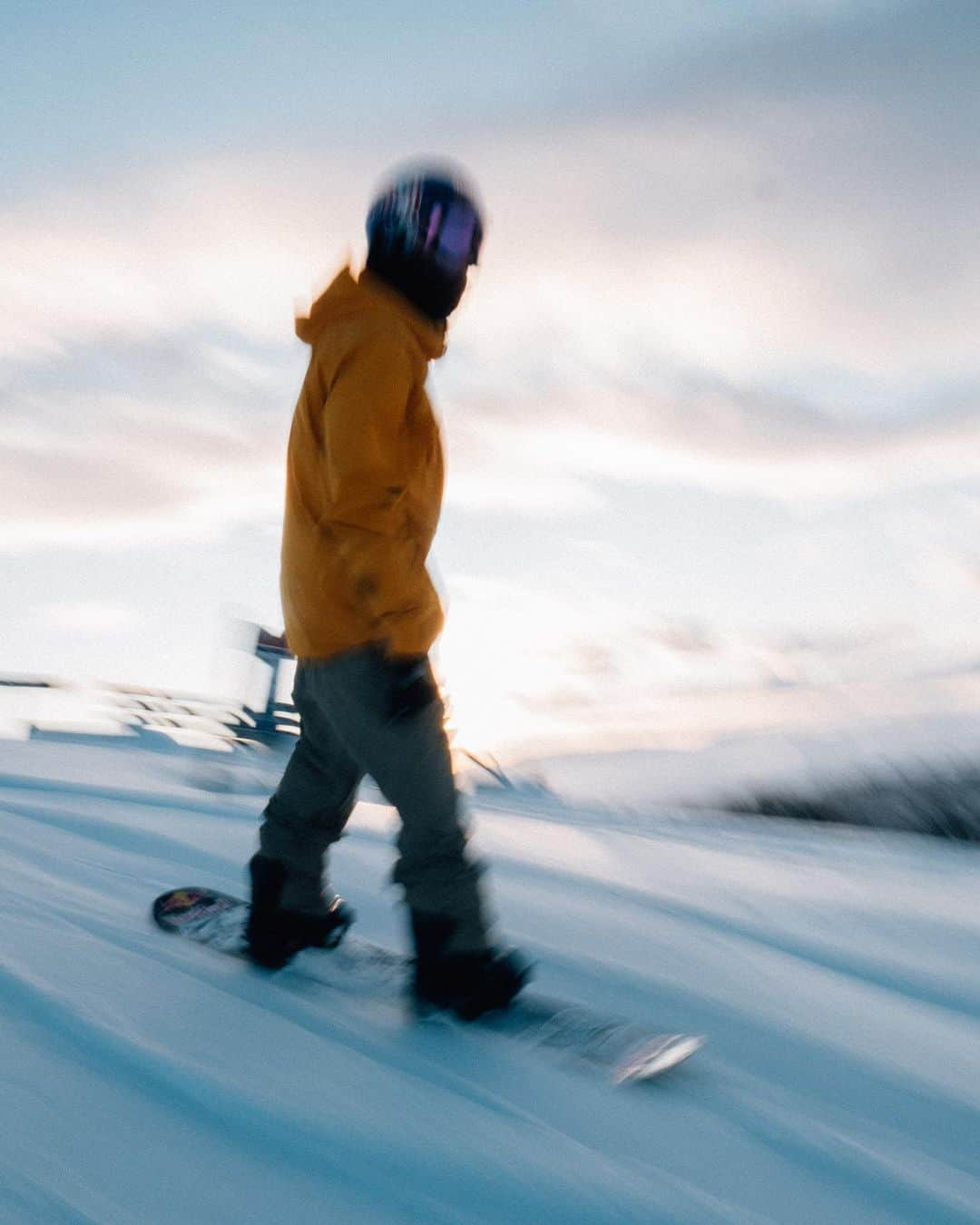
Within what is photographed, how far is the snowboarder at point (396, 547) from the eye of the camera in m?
2.05

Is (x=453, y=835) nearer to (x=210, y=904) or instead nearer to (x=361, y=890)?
(x=210, y=904)

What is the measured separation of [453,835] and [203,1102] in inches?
25.5

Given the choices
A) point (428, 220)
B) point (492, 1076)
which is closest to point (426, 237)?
point (428, 220)

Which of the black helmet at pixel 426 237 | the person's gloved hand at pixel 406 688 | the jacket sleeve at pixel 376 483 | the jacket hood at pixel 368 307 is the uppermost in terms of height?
the black helmet at pixel 426 237

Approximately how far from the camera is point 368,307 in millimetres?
2115

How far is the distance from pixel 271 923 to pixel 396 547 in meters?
0.92

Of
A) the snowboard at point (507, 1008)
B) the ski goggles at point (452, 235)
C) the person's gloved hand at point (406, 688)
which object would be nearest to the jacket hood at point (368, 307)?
the ski goggles at point (452, 235)

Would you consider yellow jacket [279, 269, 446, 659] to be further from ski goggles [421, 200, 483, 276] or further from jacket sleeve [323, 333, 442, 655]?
ski goggles [421, 200, 483, 276]

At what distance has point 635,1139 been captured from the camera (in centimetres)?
172

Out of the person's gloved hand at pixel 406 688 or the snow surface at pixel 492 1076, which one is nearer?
the snow surface at pixel 492 1076

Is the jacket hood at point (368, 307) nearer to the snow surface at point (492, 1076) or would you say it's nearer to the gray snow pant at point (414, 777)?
the gray snow pant at point (414, 777)

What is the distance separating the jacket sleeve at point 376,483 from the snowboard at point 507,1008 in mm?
748

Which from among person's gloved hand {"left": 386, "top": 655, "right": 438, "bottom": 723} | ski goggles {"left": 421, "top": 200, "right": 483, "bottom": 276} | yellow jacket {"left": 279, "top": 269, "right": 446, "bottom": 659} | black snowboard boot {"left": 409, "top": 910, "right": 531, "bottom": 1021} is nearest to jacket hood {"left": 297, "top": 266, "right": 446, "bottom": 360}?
yellow jacket {"left": 279, "top": 269, "right": 446, "bottom": 659}

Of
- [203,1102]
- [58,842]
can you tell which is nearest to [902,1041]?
[203,1102]
